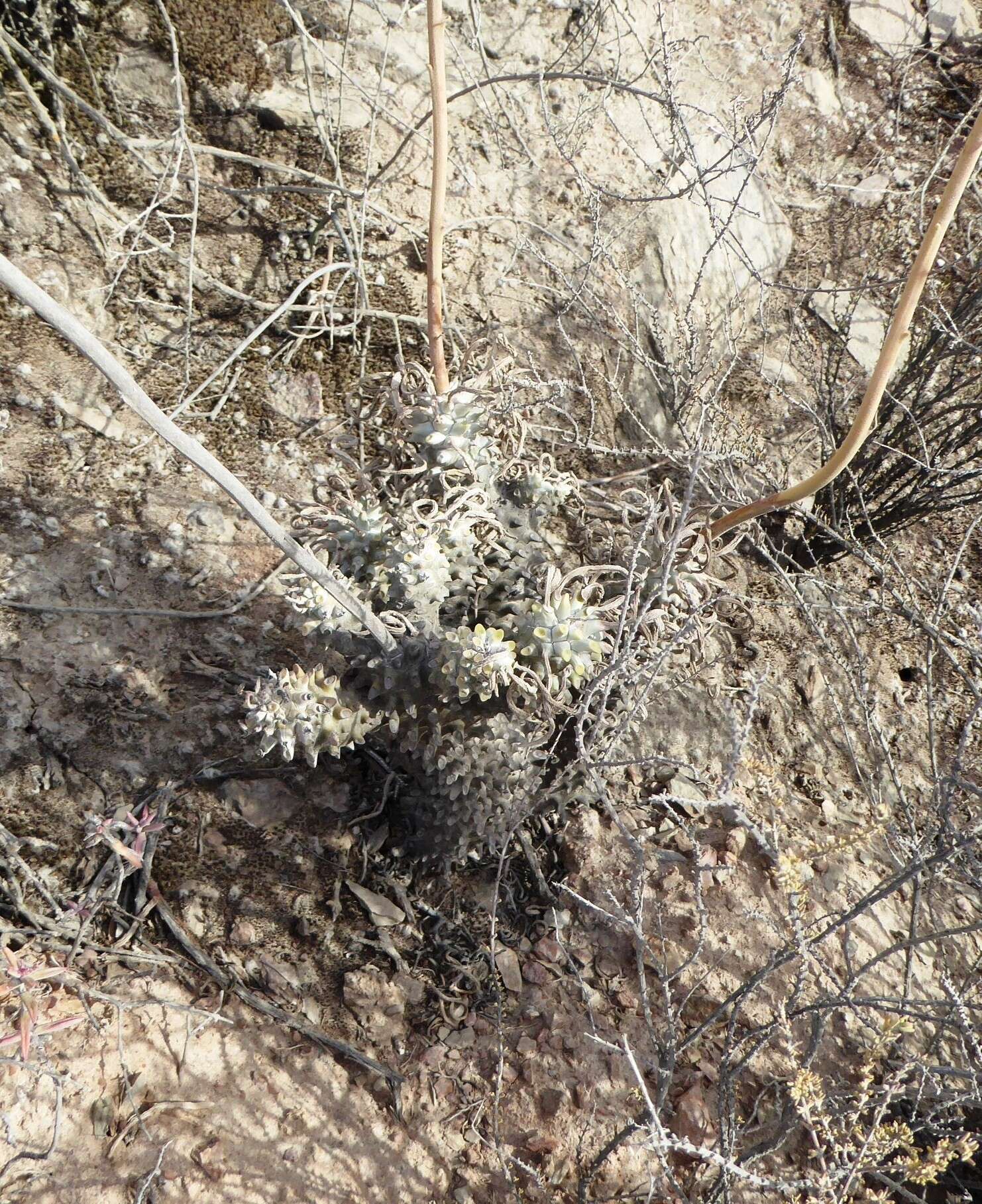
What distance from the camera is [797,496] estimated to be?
1314 millimetres

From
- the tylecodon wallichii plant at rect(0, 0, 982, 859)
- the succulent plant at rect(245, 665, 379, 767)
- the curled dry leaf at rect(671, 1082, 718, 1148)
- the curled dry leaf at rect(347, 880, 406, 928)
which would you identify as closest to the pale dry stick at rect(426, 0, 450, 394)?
the tylecodon wallichii plant at rect(0, 0, 982, 859)

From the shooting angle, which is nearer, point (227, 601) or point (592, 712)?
point (592, 712)

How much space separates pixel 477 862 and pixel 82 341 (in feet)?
4.17

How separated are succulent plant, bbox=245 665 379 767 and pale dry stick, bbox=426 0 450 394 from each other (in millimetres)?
561

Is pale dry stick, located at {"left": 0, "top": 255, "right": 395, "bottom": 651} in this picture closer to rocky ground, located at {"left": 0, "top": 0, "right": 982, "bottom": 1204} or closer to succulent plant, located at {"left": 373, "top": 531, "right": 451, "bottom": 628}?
succulent plant, located at {"left": 373, "top": 531, "right": 451, "bottom": 628}

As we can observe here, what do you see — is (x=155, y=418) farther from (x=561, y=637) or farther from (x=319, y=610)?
(x=561, y=637)

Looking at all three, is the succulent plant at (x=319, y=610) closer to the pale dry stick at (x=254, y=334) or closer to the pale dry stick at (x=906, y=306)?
the pale dry stick at (x=906, y=306)

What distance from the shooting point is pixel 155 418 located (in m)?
0.92

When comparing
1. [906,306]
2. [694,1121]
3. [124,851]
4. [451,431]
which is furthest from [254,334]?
[694,1121]

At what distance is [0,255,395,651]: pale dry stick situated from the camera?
794mm

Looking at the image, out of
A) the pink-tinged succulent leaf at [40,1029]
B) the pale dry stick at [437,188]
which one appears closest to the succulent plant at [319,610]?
the pale dry stick at [437,188]

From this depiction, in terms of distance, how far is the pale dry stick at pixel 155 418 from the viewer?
0.79 metres

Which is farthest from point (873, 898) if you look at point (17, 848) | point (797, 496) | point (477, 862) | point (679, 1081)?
point (17, 848)

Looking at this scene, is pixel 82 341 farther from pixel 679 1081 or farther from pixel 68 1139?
pixel 679 1081
